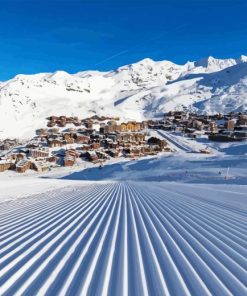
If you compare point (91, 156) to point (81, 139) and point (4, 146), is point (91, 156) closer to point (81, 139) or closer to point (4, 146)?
point (81, 139)

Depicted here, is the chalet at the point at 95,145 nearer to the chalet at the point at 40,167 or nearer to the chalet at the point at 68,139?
the chalet at the point at 68,139

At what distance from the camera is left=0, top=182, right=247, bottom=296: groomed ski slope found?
4.51 meters

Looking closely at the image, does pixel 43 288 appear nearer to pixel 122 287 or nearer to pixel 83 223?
pixel 122 287

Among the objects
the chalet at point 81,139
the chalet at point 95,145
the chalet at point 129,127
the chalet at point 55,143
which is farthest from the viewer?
the chalet at point 129,127

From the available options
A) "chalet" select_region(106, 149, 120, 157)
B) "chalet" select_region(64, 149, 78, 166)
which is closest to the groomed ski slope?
"chalet" select_region(64, 149, 78, 166)

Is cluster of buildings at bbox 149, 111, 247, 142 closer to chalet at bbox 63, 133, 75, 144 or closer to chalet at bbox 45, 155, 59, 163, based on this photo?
chalet at bbox 63, 133, 75, 144

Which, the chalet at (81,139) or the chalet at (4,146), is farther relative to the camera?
the chalet at (4,146)

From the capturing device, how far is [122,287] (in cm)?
448

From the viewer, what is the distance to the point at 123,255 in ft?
19.6

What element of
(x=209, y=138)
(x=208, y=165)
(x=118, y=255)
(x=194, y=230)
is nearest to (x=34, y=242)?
(x=118, y=255)

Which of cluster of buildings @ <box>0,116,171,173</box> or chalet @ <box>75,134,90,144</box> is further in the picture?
chalet @ <box>75,134,90,144</box>

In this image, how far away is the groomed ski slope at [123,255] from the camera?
451 centimetres

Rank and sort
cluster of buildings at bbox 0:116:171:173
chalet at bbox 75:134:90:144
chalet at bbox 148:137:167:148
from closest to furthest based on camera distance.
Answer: cluster of buildings at bbox 0:116:171:173
chalet at bbox 148:137:167:148
chalet at bbox 75:134:90:144

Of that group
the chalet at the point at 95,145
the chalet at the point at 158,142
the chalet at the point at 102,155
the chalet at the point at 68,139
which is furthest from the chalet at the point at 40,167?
the chalet at the point at 158,142
